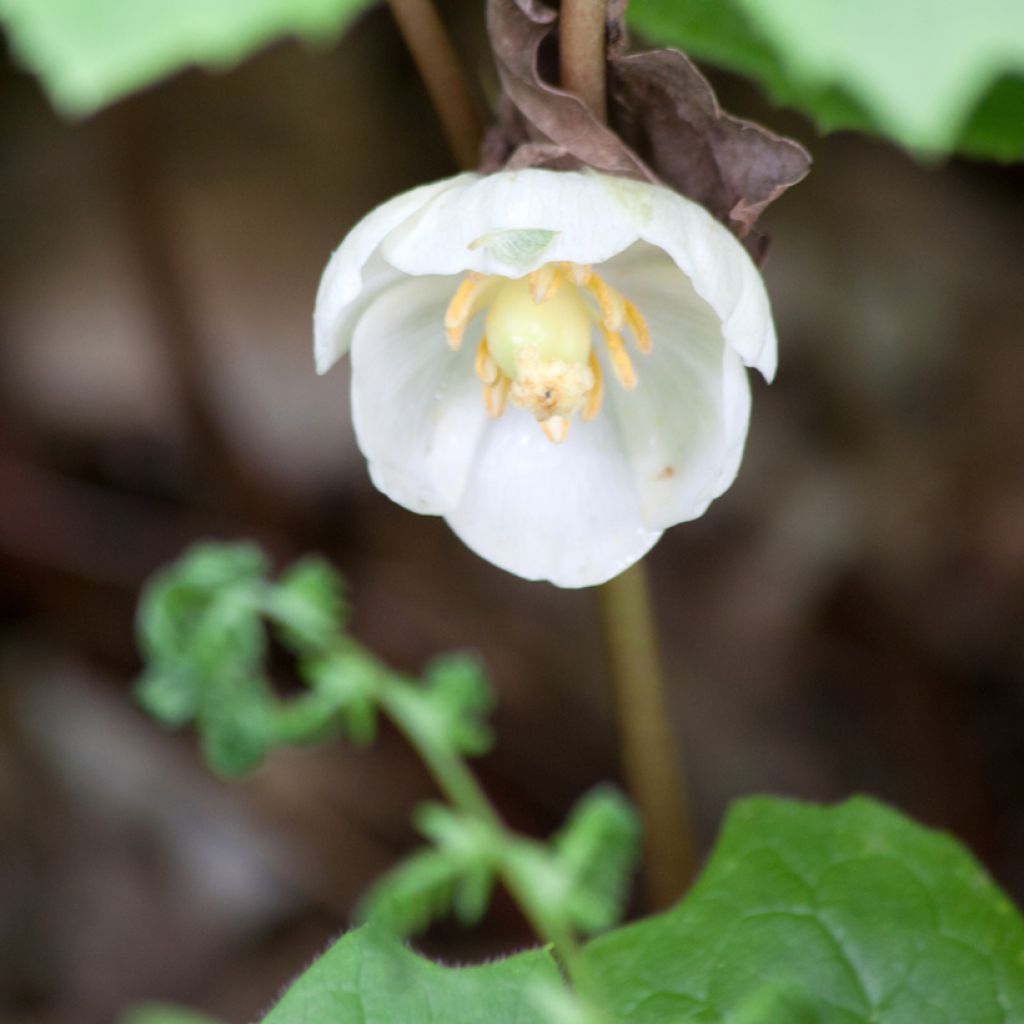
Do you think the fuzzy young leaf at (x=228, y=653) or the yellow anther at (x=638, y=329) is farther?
the fuzzy young leaf at (x=228, y=653)

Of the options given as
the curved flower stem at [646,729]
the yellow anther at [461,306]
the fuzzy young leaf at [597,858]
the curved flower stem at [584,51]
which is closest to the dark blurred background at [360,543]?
the curved flower stem at [646,729]

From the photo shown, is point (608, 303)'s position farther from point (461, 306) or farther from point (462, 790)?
point (462, 790)

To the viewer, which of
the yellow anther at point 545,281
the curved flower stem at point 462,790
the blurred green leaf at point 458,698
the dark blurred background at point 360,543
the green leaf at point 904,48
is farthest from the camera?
the dark blurred background at point 360,543

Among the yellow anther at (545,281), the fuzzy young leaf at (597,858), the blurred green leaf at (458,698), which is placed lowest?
the fuzzy young leaf at (597,858)

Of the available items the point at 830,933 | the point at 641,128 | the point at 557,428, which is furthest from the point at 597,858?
the point at 641,128

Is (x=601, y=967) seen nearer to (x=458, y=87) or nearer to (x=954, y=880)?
(x=954, y=880)

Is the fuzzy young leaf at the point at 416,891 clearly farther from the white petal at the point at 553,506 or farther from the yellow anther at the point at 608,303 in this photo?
the yellow anther at the point at 608,303

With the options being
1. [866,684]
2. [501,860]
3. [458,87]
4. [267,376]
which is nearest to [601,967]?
[501,860]

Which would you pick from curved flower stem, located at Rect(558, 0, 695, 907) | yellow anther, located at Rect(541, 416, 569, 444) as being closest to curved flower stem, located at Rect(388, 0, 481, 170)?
yellow anther, located at Rect(541, 416, 569, 444)
